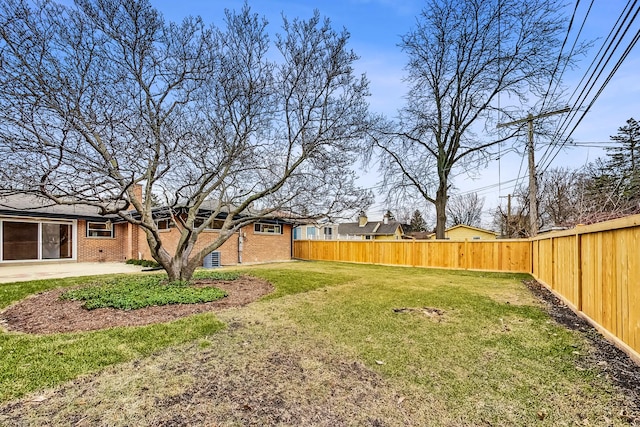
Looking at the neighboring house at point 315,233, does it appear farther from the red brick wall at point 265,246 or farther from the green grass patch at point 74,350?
the green grass patch at point 74,350

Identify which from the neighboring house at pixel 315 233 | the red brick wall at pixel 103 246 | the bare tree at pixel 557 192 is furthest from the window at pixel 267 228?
the bare tree at pixel 557 192

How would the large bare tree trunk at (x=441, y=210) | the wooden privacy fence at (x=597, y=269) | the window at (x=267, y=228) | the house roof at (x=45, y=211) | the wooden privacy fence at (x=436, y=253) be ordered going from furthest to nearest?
the window at (x=267, y=228) < the large bare tree trunk at (x=441, y=210) < the wooden privacy fence at (x=436, y=253) < the house roof at (x=45, y=211) < the wooden privacy fence at (x=597, y=269)

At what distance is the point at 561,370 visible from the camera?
10.1ft

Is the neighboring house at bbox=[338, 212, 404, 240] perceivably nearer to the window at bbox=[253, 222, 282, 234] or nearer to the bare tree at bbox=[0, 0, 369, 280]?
the window at bbox=[253, 222, 282, 234]

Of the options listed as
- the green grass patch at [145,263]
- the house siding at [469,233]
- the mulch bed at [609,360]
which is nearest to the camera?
the mulch bed at [609,360]

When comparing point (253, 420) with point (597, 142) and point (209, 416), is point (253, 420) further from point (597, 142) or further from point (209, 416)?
point (597, 142)

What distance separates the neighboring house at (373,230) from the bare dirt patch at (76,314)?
100ft

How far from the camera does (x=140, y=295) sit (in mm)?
5957

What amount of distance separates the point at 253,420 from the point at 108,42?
7.44 m

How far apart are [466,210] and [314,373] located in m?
42.7

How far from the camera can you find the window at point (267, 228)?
52.6 feet

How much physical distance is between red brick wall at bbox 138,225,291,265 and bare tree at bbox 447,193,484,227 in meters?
30.0

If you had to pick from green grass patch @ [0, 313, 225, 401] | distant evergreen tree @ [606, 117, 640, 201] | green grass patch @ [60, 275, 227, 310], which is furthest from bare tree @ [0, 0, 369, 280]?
distant evergreen tree @ [606, 117, 640, 201]

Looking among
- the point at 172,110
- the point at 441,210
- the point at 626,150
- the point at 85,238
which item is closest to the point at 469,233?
the point at 441,210
